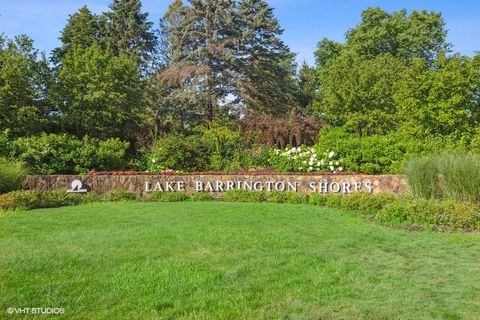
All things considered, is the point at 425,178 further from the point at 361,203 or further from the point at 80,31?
the point at 80,31

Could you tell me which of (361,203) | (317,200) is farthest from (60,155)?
(361,203)

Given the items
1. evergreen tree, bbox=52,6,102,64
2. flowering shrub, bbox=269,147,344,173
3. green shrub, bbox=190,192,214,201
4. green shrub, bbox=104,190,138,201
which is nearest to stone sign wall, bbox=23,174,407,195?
green shrub, bbox=190,192,214,201

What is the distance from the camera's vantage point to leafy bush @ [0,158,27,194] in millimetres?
13273

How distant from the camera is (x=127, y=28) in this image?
121 feet

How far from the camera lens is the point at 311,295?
4.53 m

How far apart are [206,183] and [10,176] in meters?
5.47

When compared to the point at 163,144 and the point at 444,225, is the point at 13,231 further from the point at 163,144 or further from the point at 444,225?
the point at 163,144

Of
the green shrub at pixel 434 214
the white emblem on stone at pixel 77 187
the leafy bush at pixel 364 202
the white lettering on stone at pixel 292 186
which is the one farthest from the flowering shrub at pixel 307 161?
the white emblem on stone at pixel 77 187

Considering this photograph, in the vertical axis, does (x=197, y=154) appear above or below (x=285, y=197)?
above

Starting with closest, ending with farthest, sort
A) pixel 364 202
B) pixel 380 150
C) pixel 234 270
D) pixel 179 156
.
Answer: pixel 234 270, pixel 364 202, pixel 380 150, pixel 179 156

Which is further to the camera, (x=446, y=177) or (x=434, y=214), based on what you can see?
(x=446, y=177)

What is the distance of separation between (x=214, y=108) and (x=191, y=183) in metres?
16.6

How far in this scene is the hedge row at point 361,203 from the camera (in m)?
9.46

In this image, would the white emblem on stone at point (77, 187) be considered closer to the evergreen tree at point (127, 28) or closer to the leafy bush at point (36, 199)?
the leafy bush at point (36, 199)
